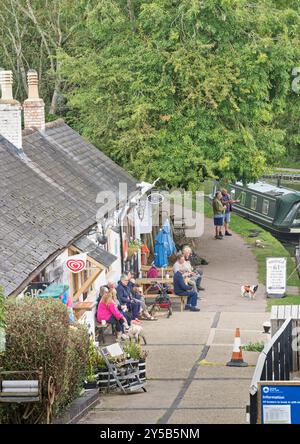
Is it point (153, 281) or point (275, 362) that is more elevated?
point (275, 362)

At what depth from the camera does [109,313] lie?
2281cm

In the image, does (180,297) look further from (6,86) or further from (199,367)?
(199,367)

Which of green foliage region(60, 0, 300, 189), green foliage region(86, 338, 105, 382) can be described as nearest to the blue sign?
green foliage region(86, 338, 105, 382)

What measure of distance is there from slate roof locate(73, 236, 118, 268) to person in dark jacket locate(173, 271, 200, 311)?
13.8 feet

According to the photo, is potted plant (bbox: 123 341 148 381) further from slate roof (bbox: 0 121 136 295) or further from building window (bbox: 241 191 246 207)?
building window (bbox: 241 191 246 207)

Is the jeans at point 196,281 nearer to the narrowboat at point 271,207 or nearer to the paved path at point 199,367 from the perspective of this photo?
the paved path at point 199,367

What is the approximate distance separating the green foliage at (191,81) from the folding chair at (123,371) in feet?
51.3

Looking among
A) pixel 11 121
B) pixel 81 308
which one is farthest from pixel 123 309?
pixel 11 121

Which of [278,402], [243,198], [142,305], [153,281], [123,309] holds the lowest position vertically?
[243,198]

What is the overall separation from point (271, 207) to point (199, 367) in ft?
82.2

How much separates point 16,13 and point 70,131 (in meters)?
18.8

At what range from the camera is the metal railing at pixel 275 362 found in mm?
13336

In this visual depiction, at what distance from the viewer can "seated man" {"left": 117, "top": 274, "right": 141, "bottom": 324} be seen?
80.9ft

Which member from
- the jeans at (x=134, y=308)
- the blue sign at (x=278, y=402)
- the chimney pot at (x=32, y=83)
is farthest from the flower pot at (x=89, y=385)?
the chimney pot at (x=32, y=83)
